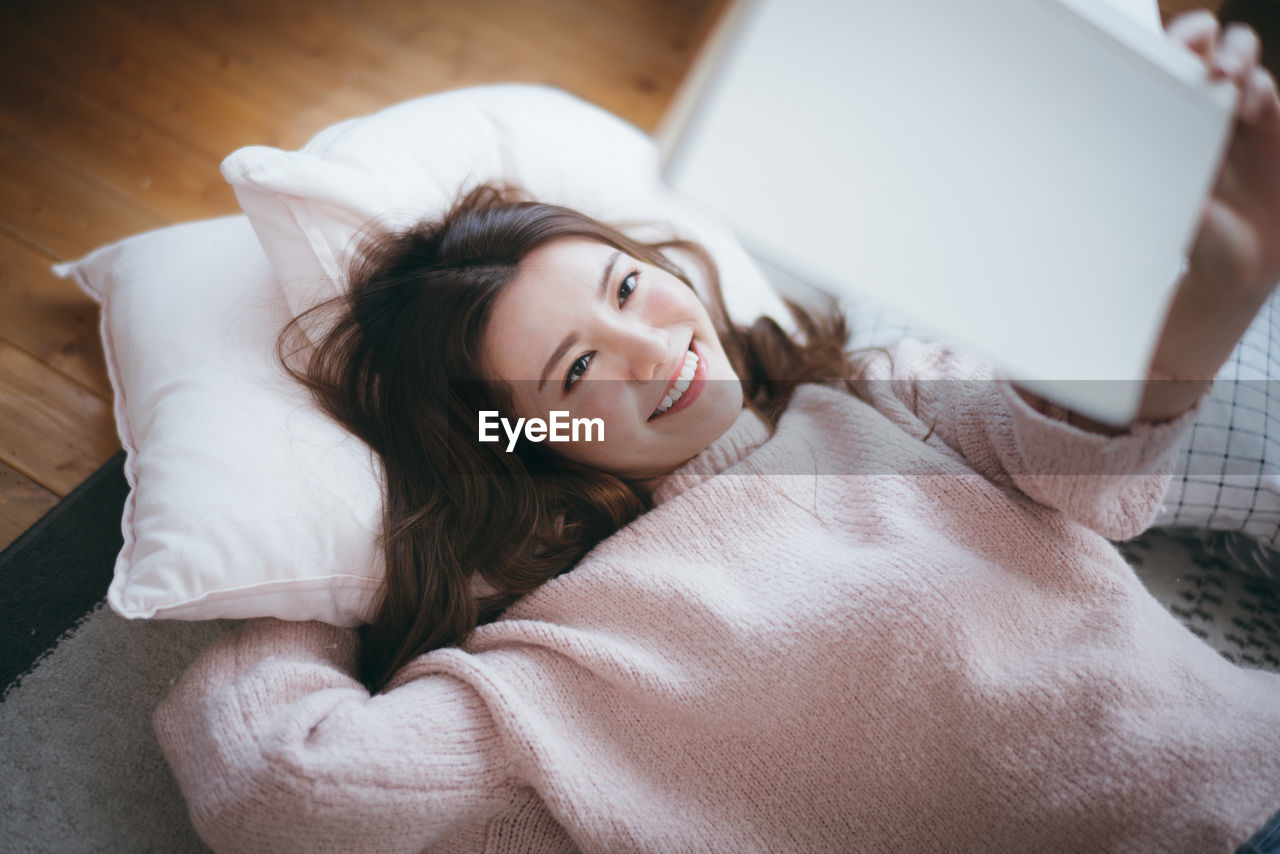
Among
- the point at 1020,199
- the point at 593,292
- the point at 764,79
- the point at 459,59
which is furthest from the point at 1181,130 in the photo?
the point at 459,59

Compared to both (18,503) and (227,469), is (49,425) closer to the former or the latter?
(18,503)

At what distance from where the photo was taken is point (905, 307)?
432 millimetres

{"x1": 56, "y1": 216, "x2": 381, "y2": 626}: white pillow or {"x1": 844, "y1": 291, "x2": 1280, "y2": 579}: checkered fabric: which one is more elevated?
{"x1": 844, "y1": 291, "x2": 1280, "y2": 579}: checkered fabric

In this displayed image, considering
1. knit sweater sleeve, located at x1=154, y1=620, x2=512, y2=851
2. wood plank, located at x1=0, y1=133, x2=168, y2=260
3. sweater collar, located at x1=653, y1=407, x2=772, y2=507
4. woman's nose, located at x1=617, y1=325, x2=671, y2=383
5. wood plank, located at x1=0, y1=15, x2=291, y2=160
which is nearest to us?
knit sweater sleeve, located at x1=154, y1=620, x2=512, y2=851

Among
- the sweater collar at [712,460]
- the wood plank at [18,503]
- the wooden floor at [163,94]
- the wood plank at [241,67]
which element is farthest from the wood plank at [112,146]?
the sweater collar at [712,460]

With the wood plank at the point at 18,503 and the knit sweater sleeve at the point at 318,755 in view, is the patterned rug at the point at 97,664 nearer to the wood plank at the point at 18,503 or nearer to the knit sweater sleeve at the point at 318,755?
the wood plank at the point at 18,503

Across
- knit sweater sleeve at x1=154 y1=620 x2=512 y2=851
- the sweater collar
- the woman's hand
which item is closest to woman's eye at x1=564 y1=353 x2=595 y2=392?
the sweater collar

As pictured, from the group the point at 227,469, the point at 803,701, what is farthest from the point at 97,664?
the point at 803,701

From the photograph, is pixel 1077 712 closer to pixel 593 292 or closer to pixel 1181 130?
pixel 1181 130

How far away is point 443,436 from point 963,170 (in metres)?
0.65

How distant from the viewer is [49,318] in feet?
3.76

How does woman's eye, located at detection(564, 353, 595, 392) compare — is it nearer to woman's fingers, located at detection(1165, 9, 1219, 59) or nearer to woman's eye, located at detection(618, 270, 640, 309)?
woman's eye, located at detection(618, 270, 640, 309)

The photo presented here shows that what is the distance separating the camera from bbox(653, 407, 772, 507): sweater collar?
0.94m

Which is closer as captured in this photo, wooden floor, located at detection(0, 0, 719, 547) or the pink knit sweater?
the pink knit sweater
